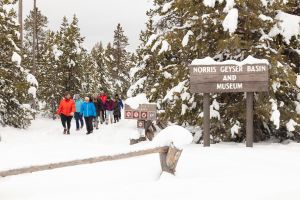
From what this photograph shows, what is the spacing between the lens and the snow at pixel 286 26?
11.8m

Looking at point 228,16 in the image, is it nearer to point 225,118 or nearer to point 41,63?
point 225,118

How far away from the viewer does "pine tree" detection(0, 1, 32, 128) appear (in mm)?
19203

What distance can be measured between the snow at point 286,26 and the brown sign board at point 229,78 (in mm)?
2053

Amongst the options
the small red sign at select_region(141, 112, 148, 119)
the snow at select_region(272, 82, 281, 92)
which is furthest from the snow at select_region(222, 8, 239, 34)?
the small red sign at select_region(141, 112, 148, 119)

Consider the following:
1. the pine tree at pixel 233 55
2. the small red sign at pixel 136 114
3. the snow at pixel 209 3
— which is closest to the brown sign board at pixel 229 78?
the pine tree at pixel 233 55

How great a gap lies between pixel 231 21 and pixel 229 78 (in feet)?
5.19

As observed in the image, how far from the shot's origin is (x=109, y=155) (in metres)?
6.99

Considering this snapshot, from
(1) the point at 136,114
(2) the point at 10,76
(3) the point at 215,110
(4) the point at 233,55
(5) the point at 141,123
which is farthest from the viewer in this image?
(2) the point at 10,76

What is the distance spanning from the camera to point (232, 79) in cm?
1072

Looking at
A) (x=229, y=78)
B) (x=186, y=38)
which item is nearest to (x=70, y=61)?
(x=186, y=38)

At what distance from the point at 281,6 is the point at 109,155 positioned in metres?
7.24

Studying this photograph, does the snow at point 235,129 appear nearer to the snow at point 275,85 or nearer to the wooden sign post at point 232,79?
the wooden sign post at point 232,79

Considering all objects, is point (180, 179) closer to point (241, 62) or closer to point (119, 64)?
point (241, 62)

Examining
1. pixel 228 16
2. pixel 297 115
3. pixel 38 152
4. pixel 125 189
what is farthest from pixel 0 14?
pixel 125 189
